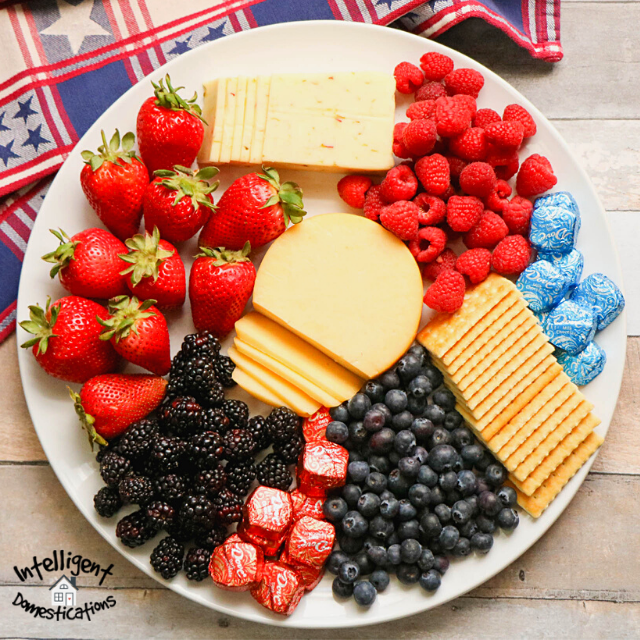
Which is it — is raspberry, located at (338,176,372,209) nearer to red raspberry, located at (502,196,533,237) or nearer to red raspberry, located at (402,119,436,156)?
red raspberry, located at (402,119,436,156)

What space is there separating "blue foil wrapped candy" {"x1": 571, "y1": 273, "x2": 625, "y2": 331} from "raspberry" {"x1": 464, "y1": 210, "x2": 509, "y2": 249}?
0.34 metres

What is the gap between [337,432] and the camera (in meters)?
2.03

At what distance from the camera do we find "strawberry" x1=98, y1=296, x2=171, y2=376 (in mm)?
1939

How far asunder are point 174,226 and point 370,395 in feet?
2.84

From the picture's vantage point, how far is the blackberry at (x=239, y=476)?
200cm

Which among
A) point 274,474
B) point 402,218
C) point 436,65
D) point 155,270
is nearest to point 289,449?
point 274,474

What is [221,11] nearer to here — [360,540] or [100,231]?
[100,231]

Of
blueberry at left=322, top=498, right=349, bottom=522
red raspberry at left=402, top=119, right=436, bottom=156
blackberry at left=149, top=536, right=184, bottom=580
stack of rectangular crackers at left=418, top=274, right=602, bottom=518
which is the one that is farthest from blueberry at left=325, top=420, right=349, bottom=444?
red raspberry at left=402, top=119, right=436, bottom=156

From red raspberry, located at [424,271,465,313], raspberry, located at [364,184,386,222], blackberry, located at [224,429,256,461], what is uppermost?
raspberry, located at [364,184,386,222]

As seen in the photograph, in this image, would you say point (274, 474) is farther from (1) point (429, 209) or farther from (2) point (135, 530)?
(1) point (429, 209)

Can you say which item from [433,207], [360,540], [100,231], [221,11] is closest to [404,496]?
[360,540]

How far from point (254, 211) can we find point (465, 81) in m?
0.88

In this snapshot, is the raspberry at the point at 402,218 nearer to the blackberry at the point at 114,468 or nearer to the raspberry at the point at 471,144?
the raspberry at the point at 471,144

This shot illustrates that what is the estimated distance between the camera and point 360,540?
205cm
